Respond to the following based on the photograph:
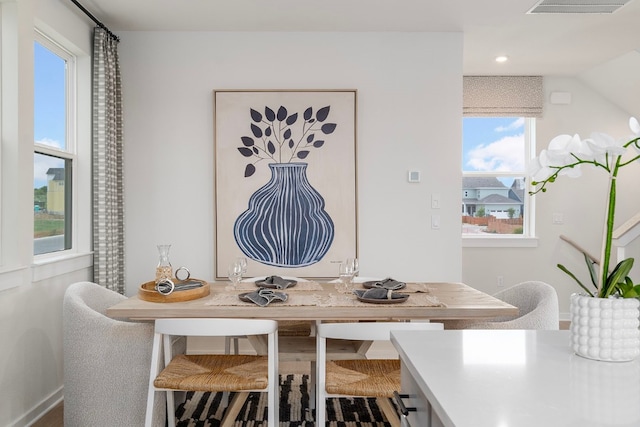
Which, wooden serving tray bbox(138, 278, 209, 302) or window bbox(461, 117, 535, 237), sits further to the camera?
window bbox(461, 117, 535, 237)

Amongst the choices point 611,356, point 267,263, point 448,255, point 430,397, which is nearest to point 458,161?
point 448,255

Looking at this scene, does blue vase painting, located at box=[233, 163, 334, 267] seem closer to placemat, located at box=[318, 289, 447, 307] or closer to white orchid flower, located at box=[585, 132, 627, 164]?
placemat, located at box=[318, 289, 447, 307]

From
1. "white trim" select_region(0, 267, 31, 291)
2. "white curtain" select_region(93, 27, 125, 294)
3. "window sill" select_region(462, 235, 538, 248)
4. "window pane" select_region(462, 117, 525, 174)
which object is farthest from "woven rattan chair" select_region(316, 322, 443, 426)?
"window pane" select_region(462, 117, 525, 174)

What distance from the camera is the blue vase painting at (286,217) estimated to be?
390 centimetres

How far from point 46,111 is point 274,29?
1.67 m

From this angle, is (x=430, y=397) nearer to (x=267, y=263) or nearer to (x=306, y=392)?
(x=306, y=392)

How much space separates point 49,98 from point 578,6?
3329mm

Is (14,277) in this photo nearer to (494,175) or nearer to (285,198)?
(285,198)

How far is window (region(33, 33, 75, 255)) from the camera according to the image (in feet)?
9.96

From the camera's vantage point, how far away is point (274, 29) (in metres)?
3.82

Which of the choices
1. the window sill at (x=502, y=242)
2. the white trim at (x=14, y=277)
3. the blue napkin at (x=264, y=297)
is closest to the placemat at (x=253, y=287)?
the blue napkin at (x=264, y=297)

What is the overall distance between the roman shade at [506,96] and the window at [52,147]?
361 cm

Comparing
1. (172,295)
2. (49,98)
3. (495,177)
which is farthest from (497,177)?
(49,98)

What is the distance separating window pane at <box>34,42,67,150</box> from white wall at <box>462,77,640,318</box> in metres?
3.85
